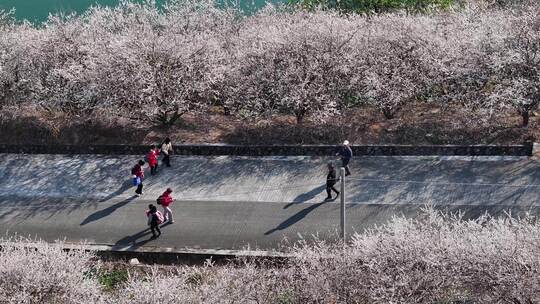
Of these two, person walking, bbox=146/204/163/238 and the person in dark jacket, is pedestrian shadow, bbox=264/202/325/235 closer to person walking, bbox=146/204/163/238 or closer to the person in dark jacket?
the person in dark jacket

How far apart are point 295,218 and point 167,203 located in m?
4.09

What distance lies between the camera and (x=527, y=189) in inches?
805

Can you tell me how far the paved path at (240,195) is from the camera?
19453 millimetres

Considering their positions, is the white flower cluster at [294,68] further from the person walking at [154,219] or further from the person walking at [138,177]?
the person walking at [154,219]

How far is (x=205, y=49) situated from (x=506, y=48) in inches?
471

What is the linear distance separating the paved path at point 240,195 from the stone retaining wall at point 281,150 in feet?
1.03

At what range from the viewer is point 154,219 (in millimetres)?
18703

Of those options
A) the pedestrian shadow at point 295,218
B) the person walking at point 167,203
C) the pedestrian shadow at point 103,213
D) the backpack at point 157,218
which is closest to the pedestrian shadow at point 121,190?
the pedestrian shadow at point 103,213

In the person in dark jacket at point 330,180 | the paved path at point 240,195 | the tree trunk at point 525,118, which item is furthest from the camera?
the tree trunk at point 525,118

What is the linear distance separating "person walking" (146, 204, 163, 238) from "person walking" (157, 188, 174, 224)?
454mm

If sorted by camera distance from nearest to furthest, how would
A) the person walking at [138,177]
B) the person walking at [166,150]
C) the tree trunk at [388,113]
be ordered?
the person walking at [138,177] → the person walking at [166,150] → the tree trunk at [388,113]

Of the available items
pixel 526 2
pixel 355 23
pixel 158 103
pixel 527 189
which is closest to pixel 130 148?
pixel 158 103

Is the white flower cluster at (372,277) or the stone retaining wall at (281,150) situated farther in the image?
the stone retaining wall at (281,150)

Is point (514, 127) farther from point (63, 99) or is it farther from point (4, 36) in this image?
point (4, 36)
